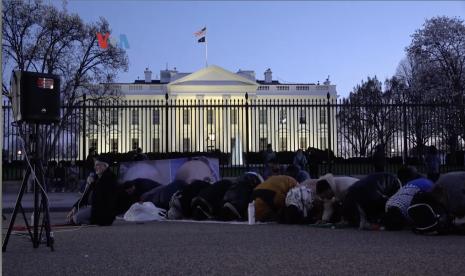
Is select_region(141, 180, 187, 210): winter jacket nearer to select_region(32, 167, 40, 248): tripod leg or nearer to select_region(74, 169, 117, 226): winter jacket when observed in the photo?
select_region(74, 169, 117, 226): winter jacket

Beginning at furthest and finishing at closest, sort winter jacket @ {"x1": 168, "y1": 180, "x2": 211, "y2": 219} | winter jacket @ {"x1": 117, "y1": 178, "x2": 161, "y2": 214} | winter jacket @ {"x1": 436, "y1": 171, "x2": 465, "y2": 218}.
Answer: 1. winter jacket @ {"x1": 117, "y1": 178, "x2": 161, "y2": 214}
2. winter jacket @ {"x1": 168, "y1": 180, "x2": 211, "y2": 219}
3. winter jacket @ {"x1": 436, "y1": 171, "x2": 465, "y2": 218}

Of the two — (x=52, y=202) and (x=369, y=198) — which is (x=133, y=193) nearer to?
(x=52, y=202)

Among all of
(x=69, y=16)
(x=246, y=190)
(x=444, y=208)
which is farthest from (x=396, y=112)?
(x=69, y=16)

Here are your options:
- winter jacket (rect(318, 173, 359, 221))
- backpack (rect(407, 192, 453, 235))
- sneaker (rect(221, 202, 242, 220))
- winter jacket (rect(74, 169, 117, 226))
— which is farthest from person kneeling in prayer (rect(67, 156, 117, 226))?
backpack (rect(407, 192, 453, 235))

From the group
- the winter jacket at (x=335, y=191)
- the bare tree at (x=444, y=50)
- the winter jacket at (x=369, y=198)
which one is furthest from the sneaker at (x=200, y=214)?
the bare tree at (x=444, y=50)

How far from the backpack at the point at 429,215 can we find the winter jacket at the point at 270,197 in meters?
3.18

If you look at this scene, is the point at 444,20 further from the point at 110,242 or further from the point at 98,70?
the point at 110,242

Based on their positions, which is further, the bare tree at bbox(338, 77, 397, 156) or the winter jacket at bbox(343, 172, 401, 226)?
the bare tree at bbox(338, 77, 397, 156)

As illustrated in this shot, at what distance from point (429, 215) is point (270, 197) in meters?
3.59

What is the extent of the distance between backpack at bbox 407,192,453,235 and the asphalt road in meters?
0.23

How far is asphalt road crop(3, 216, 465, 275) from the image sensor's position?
5.89m

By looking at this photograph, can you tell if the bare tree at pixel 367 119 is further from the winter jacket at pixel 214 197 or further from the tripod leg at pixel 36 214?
the tripod leg at pixel 36 214

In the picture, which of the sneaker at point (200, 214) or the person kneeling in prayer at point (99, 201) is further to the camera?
the sneaker at point (200, 214)

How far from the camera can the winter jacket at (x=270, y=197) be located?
11.5 metres
